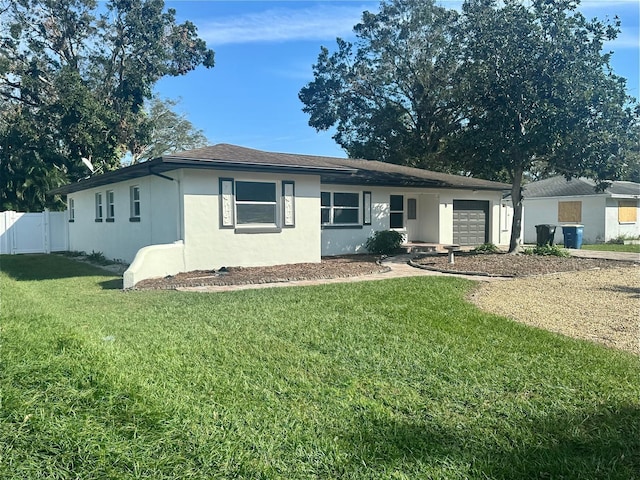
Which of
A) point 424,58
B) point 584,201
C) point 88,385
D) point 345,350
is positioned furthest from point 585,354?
point 424,58

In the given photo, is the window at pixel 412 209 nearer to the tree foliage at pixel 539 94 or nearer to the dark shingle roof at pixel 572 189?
the tree foliage at pixel 539 94

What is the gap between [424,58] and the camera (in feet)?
93.1

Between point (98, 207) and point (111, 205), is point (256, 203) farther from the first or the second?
point (98, 207)

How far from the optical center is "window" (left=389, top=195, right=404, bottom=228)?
1900 cm

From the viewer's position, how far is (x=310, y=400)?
388 centimetres

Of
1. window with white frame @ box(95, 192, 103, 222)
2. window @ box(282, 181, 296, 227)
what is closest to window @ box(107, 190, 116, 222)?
window with white frame @ box(95, 192, 103, 222)

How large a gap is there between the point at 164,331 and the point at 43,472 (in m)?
3.34

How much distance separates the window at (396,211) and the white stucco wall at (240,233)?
18.7 ft

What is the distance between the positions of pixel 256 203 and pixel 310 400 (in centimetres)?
955

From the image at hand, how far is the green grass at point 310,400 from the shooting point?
289cm

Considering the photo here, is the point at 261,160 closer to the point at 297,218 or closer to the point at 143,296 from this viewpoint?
the point at 297,218

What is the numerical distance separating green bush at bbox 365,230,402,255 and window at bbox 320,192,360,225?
968mm

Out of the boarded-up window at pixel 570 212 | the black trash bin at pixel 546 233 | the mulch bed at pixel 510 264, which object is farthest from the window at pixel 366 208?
the boarded-up window at pixel 570 212

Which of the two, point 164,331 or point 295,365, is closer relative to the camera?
point 295,365
